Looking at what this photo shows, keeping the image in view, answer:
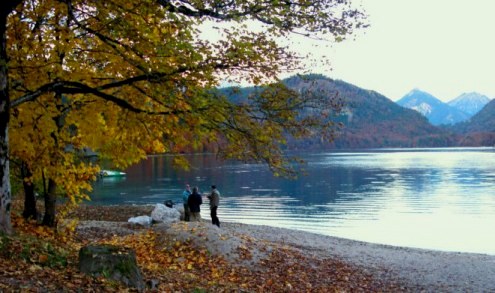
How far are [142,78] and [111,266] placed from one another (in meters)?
3.87

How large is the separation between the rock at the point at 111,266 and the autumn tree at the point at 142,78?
1.79 m

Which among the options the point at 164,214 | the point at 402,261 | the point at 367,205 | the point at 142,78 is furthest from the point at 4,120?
the point at 367,205

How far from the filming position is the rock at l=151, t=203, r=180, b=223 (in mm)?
28417

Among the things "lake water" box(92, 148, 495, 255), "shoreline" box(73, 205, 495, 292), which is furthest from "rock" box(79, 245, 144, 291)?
"lake water" box(92, 148, 495, 255)

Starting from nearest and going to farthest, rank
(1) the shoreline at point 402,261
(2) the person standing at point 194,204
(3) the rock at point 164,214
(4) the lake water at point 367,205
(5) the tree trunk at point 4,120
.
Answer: (5) the tree trunk at point 4,120, (1) the shoreline at point 402,261, (2) the person standing at point 194,204, (3) the rock at point 164,214, (4) the lake water at point 367,205

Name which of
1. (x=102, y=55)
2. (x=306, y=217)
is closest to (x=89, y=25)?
(x=102, y=55)

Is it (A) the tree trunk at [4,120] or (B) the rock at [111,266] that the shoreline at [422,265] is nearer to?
→ (B) the rock at [111,266]

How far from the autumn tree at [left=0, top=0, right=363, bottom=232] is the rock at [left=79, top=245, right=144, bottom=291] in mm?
1794

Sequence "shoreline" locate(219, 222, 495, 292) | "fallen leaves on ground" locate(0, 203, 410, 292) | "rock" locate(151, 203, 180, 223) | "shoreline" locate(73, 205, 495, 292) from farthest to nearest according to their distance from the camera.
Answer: "rock" locate(151, 203, 180, 223) < "shoreline" locate(219, 222, 495, 292) < "shoreline" locate(73, 205, 495, 292) < "fallen leaves on ground" locate(0, 203, 410, 292)

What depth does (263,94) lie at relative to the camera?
34.7 ft

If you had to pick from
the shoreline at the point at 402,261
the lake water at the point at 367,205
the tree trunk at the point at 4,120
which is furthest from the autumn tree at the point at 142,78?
the lake water at the point at 367,205

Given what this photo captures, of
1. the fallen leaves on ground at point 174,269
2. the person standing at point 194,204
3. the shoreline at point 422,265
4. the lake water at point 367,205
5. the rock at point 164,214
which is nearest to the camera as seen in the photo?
the fallen leaves on ground at point 174,269

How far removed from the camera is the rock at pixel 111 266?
9.55m

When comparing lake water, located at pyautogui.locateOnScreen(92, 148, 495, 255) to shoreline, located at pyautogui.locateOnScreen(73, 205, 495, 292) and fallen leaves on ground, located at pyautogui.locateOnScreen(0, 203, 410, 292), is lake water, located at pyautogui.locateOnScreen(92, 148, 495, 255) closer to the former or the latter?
shoreline, located at pyautogui.locateOnScreen(73, 205, 495, 292)
